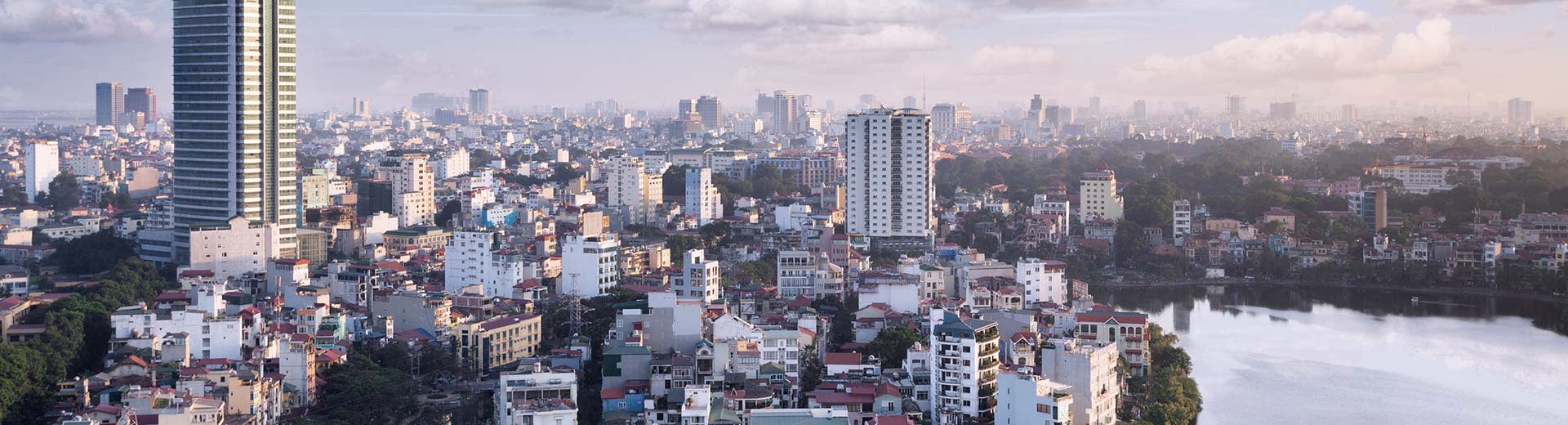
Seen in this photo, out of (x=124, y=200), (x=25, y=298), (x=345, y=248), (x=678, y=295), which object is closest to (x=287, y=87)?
(x=345, y=248)

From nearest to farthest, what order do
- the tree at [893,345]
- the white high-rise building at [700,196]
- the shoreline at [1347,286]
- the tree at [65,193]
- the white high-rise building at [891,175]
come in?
1. the tree at [893,345]
2. the shoreline at [1347,286]
3. the white high-rise building at [891,175]
4. the white high-rise building at [700,196]
5. the tree at [65,193]

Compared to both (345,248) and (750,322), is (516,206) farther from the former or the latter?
(750,322)

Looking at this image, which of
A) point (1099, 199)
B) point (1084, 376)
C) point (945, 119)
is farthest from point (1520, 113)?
point (1084, 376)

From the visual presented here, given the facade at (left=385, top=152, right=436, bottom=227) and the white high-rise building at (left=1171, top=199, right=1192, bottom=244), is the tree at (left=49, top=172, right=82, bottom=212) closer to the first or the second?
the facade at (left=385, top=152, right=436, bottom=227)

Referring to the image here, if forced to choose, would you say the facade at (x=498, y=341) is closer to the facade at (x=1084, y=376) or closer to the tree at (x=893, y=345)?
the tree at (x=893, y=345)

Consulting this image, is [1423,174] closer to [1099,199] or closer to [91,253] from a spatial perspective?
[1099,199]

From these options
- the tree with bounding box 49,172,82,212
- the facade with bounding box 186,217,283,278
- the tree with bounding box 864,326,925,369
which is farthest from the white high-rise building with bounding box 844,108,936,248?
the tree with bounding box 49,172,82,212

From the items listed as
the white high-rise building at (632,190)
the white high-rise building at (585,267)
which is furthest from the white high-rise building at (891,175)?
the white high-rise building at (585,267)

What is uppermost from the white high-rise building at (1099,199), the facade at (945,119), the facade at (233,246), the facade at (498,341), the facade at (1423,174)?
the facade at (945,119)
